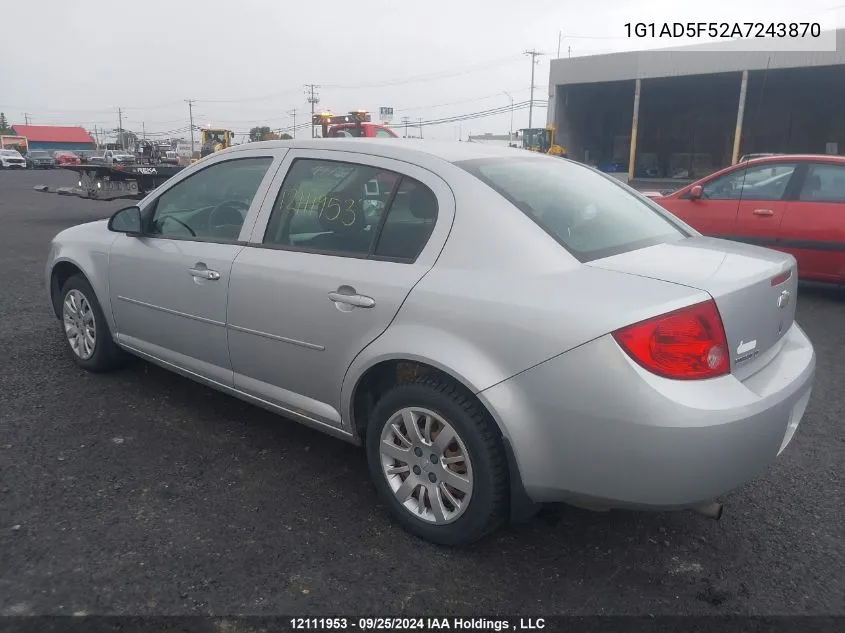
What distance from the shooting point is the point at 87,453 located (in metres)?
3.54

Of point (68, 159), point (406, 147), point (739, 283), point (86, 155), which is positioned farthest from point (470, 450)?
point (86, 155)

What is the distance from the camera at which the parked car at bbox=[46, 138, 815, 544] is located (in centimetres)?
231

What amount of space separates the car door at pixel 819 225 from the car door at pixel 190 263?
5.62 m

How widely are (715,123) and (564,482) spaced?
133 feet

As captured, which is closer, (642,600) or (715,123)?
(642,600)

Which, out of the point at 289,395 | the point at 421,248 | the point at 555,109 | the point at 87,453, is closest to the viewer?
the point at 421,248

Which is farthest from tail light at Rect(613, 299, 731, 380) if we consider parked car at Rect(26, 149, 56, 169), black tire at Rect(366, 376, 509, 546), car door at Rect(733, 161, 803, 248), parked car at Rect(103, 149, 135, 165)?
parked car at Rect(26, 149, 56, 169)

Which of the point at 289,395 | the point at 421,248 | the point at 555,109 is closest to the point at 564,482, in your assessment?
the point at 421,248

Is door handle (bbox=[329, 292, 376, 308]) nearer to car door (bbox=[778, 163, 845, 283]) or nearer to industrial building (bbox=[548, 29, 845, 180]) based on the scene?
car door (bbox=[778, 163, 845, 283])

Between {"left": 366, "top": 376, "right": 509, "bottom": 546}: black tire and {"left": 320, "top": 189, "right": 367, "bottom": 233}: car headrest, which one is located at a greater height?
{"left": 320, "top": 189, "right": 367, "bottom": 233}: car headrest

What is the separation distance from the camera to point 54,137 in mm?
97812

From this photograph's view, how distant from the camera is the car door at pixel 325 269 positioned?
9.36 feet

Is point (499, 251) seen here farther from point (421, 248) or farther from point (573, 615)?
point (573, 615)

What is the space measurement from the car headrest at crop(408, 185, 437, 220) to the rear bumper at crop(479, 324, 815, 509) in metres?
0.81
